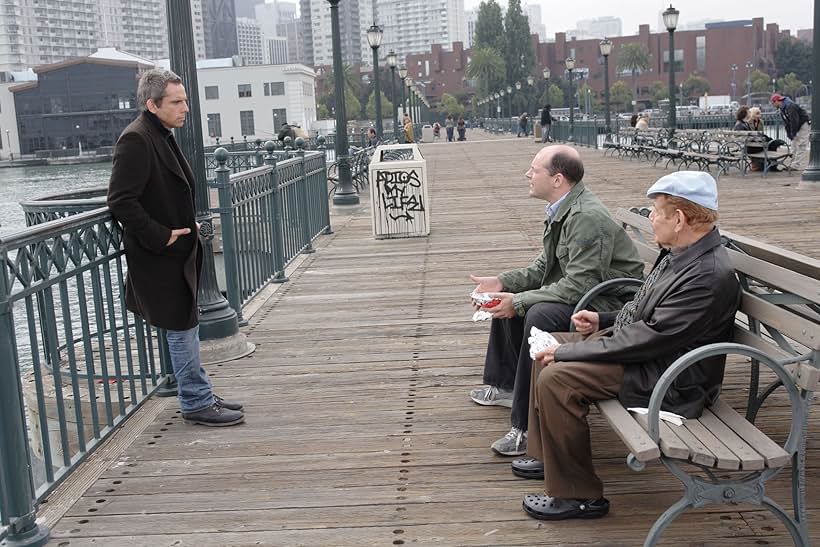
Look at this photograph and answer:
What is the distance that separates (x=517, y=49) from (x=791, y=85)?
37.5m

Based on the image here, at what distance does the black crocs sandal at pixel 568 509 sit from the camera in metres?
3.71

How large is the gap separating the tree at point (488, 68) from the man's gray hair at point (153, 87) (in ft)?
394

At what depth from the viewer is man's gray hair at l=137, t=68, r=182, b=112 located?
191 inches

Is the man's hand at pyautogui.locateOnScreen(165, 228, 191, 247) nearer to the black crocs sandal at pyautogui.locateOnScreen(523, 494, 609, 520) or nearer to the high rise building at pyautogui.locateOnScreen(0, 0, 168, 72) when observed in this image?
the black crocs sandal at pyautogui.locateOnScreen(523, 494, 609, 520)

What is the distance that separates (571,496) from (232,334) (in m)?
3.47

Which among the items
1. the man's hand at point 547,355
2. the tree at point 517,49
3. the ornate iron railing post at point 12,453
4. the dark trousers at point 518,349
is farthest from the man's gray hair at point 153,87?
the tree at point 517,49

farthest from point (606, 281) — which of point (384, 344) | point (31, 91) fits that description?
point (31, 91)

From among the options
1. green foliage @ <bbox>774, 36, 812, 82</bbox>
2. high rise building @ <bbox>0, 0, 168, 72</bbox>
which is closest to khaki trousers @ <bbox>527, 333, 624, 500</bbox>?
green foliage @ <bbox>774, 36, 812, 82</bbox>

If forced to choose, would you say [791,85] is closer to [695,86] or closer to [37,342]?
[695,86]

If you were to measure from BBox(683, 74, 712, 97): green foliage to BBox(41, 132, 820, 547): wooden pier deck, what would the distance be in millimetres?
132028

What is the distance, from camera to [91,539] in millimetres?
3809

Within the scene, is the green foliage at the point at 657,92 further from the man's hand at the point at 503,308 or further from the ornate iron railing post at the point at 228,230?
the man's hand at the point at 503,308

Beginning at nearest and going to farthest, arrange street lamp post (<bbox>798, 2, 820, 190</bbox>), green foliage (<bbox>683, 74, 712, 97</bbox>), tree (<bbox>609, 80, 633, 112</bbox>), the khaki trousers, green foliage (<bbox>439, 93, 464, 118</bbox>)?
1. the khaki trousers
2. street lamp post (<bbox>798, 2, 820, 190</bbox>)
3. green foliage (<bbox>683, 74, 712, 97</bbox>)
4. tree (<bbox>609, 80, 633, 112</bbox>)
5. green foliage (<bbox>439, 93, 464, 118</bbox>)

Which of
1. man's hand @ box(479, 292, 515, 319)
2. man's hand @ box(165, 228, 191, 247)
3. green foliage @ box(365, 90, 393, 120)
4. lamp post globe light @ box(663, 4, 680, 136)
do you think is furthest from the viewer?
green foliage @ box(365, 90, 393, 120)
